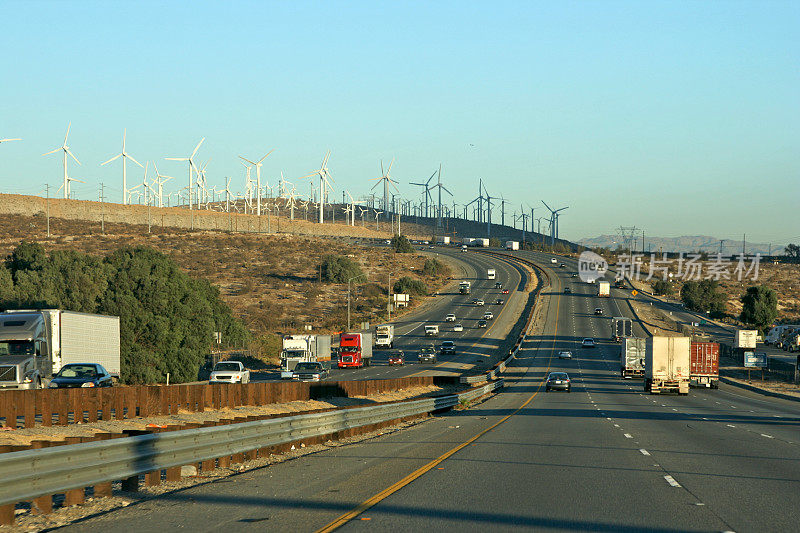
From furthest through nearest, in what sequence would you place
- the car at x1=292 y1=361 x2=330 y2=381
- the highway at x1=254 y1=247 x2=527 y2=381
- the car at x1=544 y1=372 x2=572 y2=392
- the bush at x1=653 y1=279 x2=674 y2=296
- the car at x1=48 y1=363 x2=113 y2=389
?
1. the bush at x1=653 y1=279 x2=674 y2=296
2. the highway at x1=254 y1=247 x2=527 y2=381
3. the car at x1=292 y1=361 x2=330 y2=381
4. the car at x1=544 y1=372 x2=572 y2=392
5. the car at x1=48 y1=363 x2=113 y2=389

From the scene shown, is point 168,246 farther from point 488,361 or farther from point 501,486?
point 501,486

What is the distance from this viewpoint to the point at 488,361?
300 feet

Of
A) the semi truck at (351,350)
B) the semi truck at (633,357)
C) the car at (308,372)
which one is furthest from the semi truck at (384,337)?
the car at (308,372)

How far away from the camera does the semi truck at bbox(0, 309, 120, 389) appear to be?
32.7m

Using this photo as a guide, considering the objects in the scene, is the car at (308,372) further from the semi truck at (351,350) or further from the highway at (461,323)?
the semi truck at (351,350)

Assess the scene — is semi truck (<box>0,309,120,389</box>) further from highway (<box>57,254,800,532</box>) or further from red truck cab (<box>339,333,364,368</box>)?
red truck cab (<box>339,333,364,368</box>)

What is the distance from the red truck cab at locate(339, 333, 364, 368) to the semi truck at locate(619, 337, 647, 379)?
22.2 metres

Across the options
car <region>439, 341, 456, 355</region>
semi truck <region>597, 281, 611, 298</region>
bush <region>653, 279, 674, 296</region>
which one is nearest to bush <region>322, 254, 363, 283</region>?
semi truck <region>597, 281, 611, 298</region>

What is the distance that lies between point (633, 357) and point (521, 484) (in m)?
59.3

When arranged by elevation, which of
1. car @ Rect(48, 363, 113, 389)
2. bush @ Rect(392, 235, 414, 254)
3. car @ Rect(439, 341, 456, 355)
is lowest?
car @ Rect(439, 341, 456, 355)

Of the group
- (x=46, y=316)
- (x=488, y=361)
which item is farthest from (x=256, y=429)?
(x=488, y=361)

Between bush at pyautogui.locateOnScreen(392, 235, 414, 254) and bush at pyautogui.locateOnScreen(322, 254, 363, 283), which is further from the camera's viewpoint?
bush at pyautogui.locateOnScreen(392, 235, 414, 254)

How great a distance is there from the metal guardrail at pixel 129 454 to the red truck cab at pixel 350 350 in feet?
188

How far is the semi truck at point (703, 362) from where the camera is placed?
5394cm
